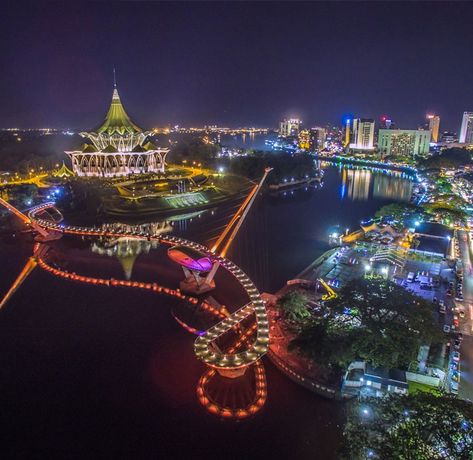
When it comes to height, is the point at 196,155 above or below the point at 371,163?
above

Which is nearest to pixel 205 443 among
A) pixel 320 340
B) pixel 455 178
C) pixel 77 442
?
pixel 77 442

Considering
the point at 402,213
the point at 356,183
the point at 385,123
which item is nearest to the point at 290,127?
the point at 385,123

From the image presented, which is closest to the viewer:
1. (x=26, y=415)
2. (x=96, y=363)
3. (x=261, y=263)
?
(x=26, y=415)

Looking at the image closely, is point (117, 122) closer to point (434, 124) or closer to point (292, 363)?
point (292, 363)

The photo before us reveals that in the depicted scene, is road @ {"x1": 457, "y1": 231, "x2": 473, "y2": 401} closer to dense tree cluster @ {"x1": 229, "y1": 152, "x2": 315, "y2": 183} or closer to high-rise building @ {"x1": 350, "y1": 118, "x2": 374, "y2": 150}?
dense tree cluster @ {"x1": 229, "y1": 152, "x2": 315, "y2": 183}

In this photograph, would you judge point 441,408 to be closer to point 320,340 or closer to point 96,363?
point 320,340

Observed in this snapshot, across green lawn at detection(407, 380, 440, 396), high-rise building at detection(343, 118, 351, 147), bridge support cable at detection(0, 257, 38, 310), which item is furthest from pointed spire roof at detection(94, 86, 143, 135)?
high-rise building at detection(343, 118, 351, 147)

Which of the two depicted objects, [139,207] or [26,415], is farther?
[139,207]
